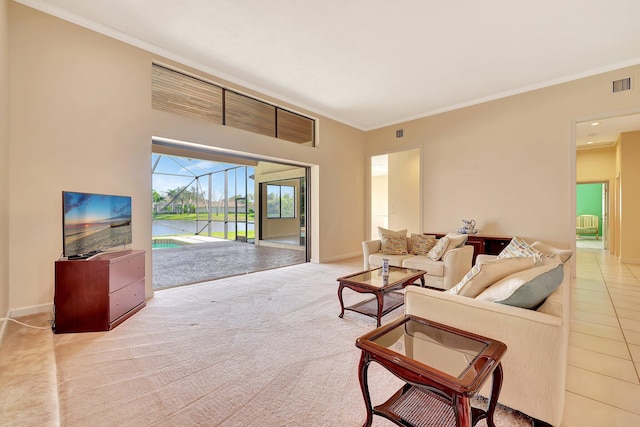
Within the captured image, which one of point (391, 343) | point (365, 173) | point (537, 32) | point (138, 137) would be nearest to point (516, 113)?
point (537, 32)

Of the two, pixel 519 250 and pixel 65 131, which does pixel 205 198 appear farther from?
pixel 519 250

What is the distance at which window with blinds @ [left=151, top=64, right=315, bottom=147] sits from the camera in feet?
12.7

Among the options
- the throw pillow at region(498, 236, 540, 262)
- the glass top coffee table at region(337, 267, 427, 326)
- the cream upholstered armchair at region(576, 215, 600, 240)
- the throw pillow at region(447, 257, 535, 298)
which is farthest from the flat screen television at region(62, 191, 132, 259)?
the cream upholstered armchair at region(576, 215, 600, 240)

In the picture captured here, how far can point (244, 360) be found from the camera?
213 cm

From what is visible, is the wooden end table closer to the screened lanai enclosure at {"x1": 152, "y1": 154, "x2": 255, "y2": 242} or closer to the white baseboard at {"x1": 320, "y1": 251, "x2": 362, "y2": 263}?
the white baseboard at {"x1": 320, "y1": 251, "x2": 362, "y2": 263}

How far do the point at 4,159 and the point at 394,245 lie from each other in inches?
187

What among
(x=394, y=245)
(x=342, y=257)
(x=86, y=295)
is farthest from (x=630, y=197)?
(x=86, y=295)

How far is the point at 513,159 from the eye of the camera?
16.5ft

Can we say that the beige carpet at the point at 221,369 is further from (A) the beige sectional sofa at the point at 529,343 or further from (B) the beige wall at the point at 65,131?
(B) the beige wall at the point at 65,131

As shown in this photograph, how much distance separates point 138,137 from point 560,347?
4462 mm

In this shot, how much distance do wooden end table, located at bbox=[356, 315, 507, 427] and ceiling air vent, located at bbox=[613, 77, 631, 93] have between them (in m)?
5.15

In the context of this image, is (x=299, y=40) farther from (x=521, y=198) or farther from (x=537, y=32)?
(x=521, y=198)

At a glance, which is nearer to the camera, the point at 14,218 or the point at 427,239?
the point at 14,218

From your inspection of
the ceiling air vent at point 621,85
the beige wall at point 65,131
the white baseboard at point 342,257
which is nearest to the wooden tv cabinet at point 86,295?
the beige wall at point 65,131
